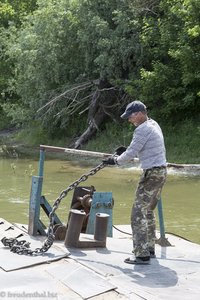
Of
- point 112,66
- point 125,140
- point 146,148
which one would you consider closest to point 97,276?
point 146,148

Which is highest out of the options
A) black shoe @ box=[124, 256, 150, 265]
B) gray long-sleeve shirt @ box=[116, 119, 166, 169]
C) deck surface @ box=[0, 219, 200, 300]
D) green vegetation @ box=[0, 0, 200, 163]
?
green vegetation @ box=[0, 0, 200, 163]

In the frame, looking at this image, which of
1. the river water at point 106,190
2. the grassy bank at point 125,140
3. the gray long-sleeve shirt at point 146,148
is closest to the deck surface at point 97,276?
the gray long-sleeve shirt at point 146,148

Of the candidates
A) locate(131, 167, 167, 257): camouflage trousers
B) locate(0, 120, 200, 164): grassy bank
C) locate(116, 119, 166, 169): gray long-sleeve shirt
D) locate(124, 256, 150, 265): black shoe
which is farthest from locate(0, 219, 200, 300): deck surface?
locate(0, 120, 200, 164): grassy bank

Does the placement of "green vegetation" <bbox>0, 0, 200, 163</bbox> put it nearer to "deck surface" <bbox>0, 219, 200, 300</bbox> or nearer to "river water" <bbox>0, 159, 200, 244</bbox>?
"river water" <bbox>0, 159, 200, 244</bbox>

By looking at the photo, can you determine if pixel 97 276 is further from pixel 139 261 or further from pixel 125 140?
pixel 125 140

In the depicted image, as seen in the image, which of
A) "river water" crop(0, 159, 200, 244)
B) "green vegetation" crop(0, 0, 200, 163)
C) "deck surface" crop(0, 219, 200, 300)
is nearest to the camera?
"deck surface" crop(0, 219, 200, 300)

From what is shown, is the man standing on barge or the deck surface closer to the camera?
the deck surface

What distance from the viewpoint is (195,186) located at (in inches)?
635

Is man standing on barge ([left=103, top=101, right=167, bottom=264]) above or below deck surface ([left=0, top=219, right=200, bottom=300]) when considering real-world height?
above

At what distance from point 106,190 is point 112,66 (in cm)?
886

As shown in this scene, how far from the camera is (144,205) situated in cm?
613

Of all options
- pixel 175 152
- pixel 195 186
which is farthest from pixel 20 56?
pixel 195 186

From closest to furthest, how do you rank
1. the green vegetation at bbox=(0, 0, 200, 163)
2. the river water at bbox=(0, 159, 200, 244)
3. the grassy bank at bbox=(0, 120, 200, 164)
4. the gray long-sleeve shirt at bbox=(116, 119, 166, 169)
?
1. the gray long-sleeve shirt at bbox=(116, 119, 166, 169)
2. the river water at bbox=(0, 159, 200, 244)
3. the grassy bank at bbox=(0, 120, 200, 164)
4. the green vegetation at bbox=(0, 0, 200, 163)

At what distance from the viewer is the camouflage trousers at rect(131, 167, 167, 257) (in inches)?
239
